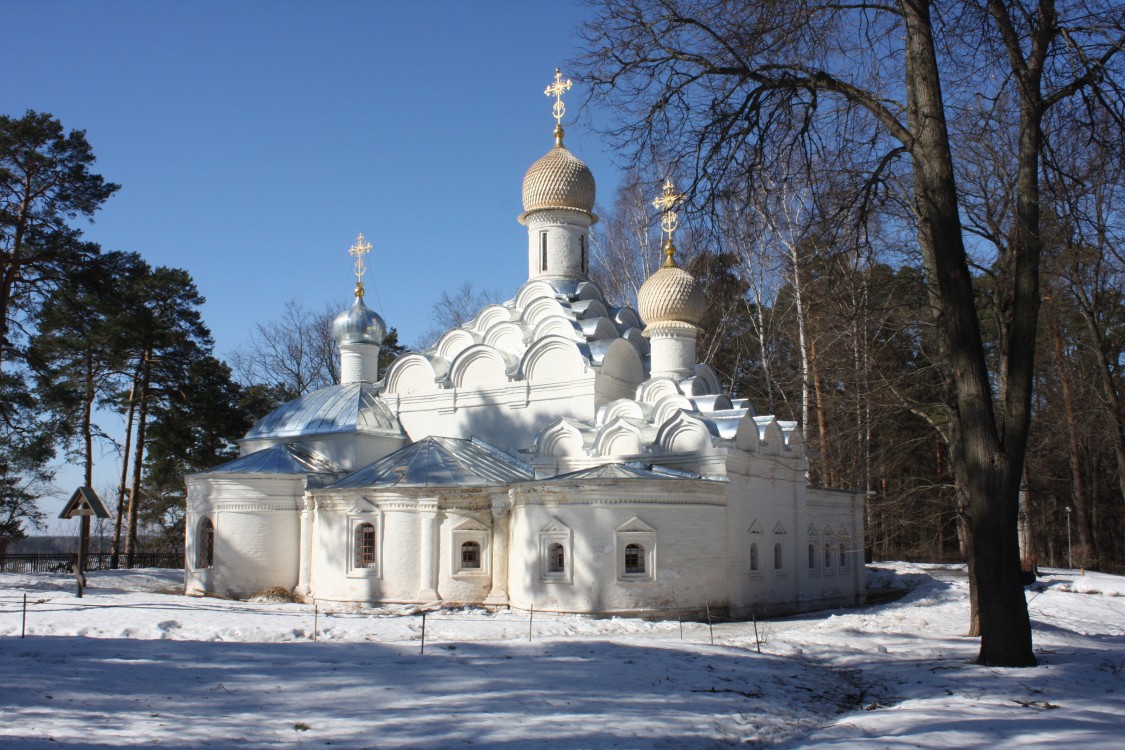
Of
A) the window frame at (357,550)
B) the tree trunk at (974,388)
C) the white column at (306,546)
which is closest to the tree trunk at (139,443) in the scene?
the white column at (306,546)

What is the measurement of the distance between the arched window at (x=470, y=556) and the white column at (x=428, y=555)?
501mm

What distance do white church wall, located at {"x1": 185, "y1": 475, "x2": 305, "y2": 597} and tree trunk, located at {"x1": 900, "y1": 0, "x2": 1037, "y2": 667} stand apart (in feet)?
46.5

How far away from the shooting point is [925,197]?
983cm

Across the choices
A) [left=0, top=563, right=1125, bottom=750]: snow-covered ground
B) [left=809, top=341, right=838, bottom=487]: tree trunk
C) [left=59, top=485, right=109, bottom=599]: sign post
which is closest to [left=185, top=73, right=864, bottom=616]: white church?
[left=809, top=341, right=838, bottom=487]: tree trunk

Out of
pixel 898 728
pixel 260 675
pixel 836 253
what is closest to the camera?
pixel 898 728

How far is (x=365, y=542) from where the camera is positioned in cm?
1920

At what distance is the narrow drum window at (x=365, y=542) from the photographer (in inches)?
754

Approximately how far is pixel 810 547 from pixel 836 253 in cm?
1204

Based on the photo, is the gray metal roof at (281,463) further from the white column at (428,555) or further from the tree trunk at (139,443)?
the tree trunk at (139,443)

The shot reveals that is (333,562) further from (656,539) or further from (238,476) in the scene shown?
(656,539)

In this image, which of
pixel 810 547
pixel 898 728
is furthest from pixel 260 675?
pixel 810 547

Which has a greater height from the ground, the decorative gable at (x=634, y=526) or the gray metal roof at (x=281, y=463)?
the gray metal roof at (x=281, y=463)

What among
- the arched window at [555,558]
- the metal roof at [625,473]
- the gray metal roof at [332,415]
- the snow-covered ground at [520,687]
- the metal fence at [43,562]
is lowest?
the snow-covered ground at [520,687]

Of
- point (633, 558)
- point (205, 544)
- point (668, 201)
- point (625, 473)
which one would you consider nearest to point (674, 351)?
point (625, 473)
